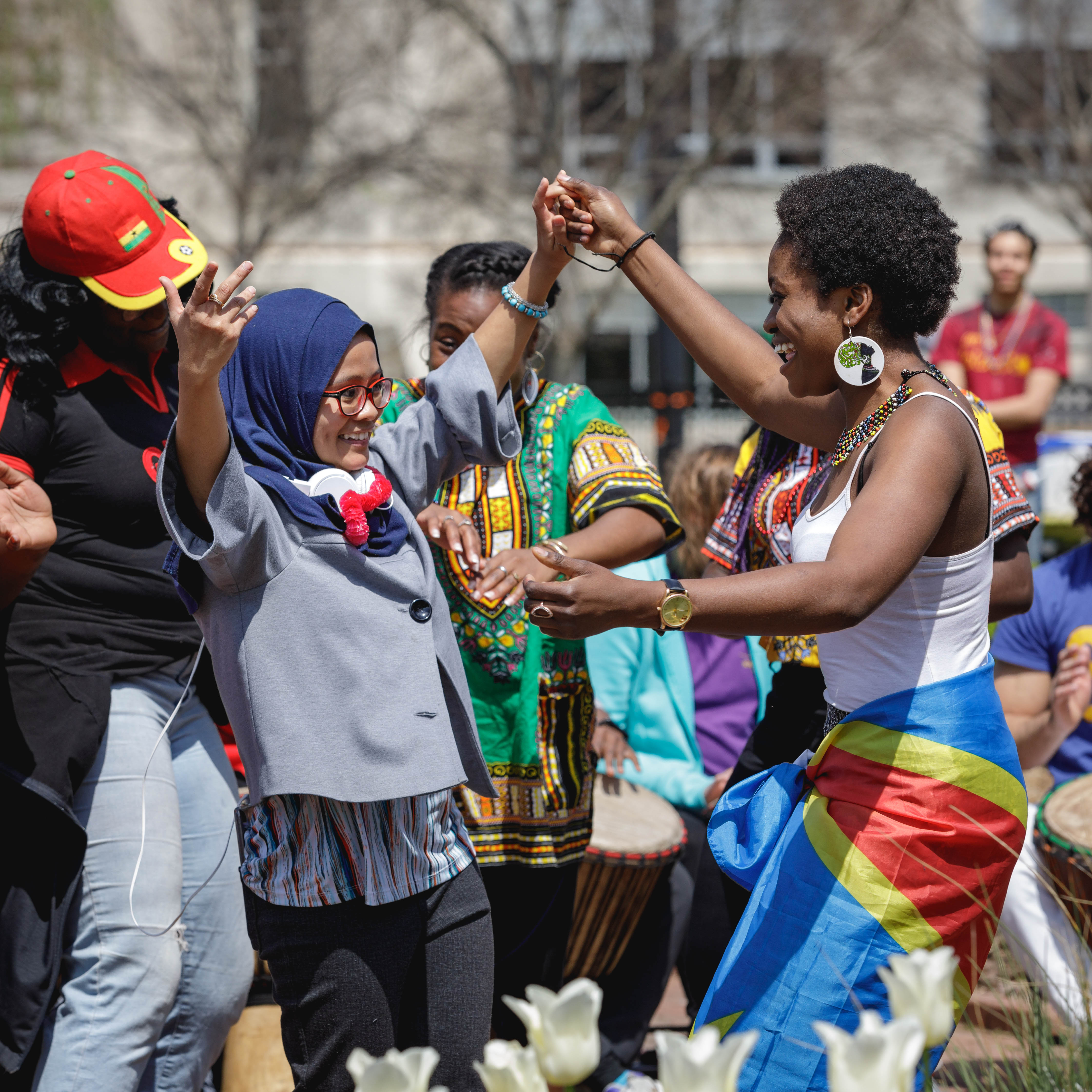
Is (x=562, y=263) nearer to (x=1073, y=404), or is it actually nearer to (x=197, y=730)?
(x=197, y=730)

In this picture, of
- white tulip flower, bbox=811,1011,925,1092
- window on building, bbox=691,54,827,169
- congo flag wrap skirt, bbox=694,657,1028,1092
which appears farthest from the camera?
window on building, bbox=691,54,827,169

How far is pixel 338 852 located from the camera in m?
2.11

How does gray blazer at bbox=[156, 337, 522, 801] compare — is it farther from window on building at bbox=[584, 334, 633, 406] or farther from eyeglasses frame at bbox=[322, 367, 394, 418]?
window on building at bbox=[584, 334, 633, 406]

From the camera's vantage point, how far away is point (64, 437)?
Answer: 8.36ft

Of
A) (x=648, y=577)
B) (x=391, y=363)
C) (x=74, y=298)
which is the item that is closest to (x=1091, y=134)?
(x=391, y=363)

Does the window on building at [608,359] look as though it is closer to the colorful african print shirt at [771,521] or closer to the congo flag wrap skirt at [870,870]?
the colorful african print shirt at [771,521]

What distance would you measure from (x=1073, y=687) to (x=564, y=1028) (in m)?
2.43

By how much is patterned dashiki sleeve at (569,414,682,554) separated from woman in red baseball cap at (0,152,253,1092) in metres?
0.91

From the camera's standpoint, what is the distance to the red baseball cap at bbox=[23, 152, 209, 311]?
2.59 m

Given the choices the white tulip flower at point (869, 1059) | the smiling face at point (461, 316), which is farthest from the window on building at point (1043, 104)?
the white tulip flower at point (869, 1059)

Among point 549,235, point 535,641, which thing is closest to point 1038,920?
point 535,641

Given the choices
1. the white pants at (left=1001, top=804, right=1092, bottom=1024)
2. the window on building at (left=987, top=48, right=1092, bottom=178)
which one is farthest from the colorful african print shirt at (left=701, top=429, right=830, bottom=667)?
the window on building at (left=987, top=48, right=1092, bottom=178)

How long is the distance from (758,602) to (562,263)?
1.01 meters

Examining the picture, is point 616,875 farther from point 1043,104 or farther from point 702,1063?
point 1043,104
